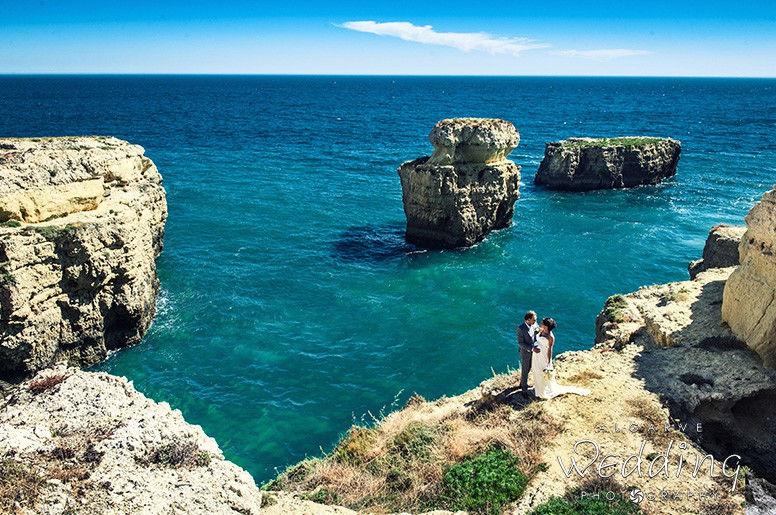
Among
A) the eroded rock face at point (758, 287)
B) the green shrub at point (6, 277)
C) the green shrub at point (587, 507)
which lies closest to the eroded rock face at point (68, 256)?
the green shrub at point (6, 277)

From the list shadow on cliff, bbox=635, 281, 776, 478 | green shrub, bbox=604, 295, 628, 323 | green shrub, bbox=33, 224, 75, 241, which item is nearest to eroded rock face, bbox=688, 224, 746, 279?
green shrub, bbox=604, 295, 628, 323

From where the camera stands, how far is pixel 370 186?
59.0 m

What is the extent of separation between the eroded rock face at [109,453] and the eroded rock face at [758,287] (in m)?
14.8

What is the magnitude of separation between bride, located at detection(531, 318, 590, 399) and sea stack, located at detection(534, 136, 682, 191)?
4786 cm

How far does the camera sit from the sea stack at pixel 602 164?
59625 mm

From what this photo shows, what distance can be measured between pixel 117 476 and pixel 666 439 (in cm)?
1261

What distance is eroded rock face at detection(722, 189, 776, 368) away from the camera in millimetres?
15562

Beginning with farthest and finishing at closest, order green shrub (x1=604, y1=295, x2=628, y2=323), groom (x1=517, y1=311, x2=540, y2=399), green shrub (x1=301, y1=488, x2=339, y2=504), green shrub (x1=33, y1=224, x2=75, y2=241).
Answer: green shrub (x1=33, y1=224, x2=75, y2=241)
green shrub (x1=604, y1=295, x2=628, y2=323)
groom (x1=517, y1=311, x2=540, y2=399)
green shrub (x1=301, y1=488, x2=339, y2=504)

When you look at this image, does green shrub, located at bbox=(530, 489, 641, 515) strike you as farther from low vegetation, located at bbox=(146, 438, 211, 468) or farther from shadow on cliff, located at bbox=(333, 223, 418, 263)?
shadow on cliff, located at bbox=(333, 223, 418, 263)

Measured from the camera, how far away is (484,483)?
12.6 meters

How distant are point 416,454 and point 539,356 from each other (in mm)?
4350

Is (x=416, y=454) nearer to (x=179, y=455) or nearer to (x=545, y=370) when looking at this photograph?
(x=545, y=370)

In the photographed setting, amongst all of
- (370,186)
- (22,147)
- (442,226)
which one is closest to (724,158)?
(370,186)

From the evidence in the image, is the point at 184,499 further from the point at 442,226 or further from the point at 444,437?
the point at 442,226
